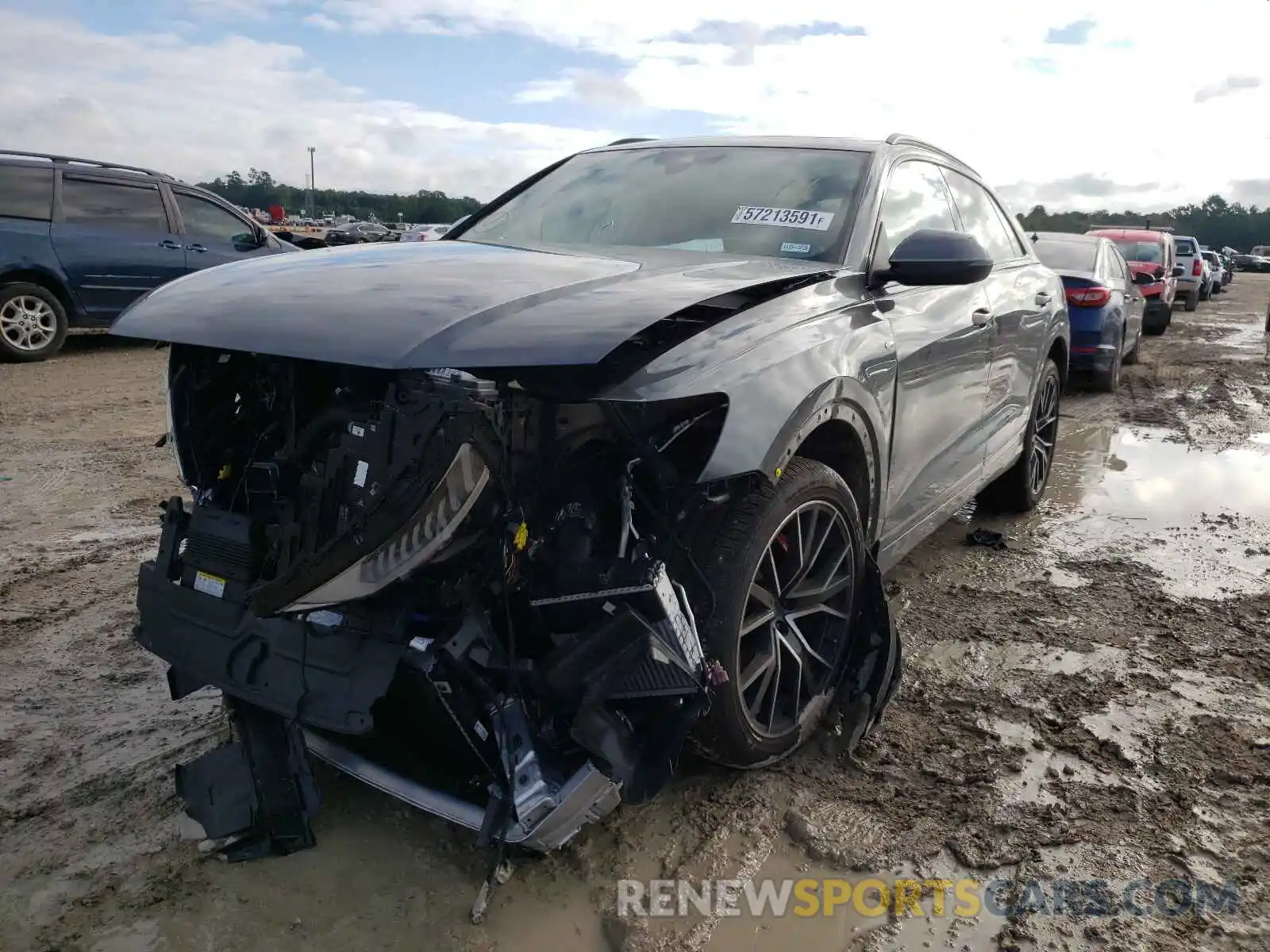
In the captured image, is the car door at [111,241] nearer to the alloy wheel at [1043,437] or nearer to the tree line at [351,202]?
the alloy wheel at [1043,437]

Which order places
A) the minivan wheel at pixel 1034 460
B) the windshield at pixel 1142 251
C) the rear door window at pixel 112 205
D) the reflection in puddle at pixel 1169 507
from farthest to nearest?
the windshield at pixel 1142 251 → the rear door window at pixel 112 205 → the minivan wheel at pixel 1034 460 → the reflection in puddle at pixel 1169 507

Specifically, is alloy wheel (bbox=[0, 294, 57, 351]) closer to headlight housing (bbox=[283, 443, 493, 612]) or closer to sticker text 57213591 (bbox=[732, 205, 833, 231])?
sticker text 57213591 (bbox=[732, 205, 833, 231])

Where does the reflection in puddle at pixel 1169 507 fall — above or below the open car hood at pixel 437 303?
below

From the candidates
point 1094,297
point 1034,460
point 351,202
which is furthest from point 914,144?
point 351,202

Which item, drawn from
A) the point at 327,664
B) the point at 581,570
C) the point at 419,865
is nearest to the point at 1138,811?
the point at 581,570

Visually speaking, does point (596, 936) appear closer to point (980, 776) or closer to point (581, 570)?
point (581, 570)

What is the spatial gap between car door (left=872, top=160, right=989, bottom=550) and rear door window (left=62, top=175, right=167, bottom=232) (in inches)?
331

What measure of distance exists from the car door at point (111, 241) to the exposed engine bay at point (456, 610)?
8.02 meters

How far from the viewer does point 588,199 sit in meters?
3.79

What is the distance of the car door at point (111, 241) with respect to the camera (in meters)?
9.20

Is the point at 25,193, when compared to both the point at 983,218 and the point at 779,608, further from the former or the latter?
the point at 779,608

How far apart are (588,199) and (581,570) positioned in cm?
200

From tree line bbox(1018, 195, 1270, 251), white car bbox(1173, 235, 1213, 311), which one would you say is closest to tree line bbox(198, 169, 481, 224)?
white car bbox(1173, 235, 1213, 311)

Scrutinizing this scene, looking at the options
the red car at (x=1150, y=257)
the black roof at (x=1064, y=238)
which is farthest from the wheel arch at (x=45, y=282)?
the red car at (x=1150, y=257)
